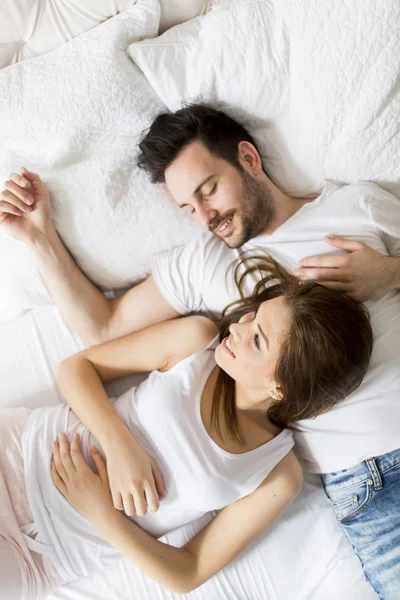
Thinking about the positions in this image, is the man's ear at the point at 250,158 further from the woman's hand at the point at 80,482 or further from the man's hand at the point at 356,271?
the woman's hand at the point at 80,482

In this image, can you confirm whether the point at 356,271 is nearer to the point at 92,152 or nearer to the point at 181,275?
the point at 181,275

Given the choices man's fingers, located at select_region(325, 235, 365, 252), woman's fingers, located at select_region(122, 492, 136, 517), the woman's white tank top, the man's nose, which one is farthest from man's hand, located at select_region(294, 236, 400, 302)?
woman's fingers, located at select_region(122, 492, 136, 517)

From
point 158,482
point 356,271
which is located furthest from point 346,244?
point 158,482

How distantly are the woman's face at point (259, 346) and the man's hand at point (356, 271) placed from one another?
0.18 m

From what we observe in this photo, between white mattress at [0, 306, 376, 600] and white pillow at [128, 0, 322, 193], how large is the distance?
833mm

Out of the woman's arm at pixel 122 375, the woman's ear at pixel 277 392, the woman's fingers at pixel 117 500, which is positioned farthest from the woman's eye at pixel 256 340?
the woman's fingers at pixel 117 500

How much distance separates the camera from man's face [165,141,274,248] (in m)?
1.36

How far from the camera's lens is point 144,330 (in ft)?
4.63

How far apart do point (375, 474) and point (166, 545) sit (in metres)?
0.60

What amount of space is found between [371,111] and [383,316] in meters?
0.56

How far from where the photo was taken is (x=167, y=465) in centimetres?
132

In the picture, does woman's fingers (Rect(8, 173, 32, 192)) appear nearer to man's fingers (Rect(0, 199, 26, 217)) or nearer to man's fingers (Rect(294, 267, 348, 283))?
man's fingers (Rect(0, 199, 26, 217))

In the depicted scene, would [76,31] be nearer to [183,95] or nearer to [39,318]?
[183,95]

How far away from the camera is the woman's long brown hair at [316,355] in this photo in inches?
45.1
